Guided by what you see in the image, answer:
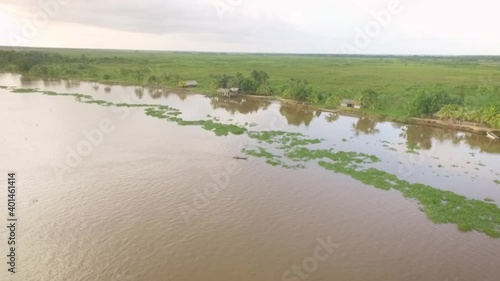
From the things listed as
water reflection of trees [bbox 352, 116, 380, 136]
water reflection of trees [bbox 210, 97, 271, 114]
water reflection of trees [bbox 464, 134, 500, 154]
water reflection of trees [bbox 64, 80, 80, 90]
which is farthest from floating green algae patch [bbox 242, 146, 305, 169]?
water reflection of trees [bbox 64, 80, 80, 90]

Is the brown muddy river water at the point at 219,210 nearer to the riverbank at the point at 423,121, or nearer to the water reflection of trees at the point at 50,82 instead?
the riverbank at the point at 423,121

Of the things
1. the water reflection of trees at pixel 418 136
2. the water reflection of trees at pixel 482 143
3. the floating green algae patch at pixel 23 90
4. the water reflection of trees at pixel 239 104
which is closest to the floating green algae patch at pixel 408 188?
the water reflection of trees at pixel 418 136

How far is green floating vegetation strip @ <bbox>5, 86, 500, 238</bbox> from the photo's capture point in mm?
20312

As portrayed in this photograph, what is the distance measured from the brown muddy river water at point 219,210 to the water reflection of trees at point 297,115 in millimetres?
6469

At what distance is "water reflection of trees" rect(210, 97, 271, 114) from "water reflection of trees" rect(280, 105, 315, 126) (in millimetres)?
4076

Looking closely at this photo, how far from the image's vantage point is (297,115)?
4856 cm

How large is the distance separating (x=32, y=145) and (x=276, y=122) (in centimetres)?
2714

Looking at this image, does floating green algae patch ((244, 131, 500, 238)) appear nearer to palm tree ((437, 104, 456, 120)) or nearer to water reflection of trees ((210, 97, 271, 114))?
water reflection of trees ((210, 97, 271, 114))

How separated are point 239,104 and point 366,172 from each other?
3271cm

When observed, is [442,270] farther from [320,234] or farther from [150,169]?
[150,169]

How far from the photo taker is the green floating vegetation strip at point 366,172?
800 inches

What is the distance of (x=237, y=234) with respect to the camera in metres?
18.2

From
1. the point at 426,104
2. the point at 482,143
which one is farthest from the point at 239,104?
the point at 482,143

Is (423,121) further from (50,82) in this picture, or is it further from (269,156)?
(50,82)
